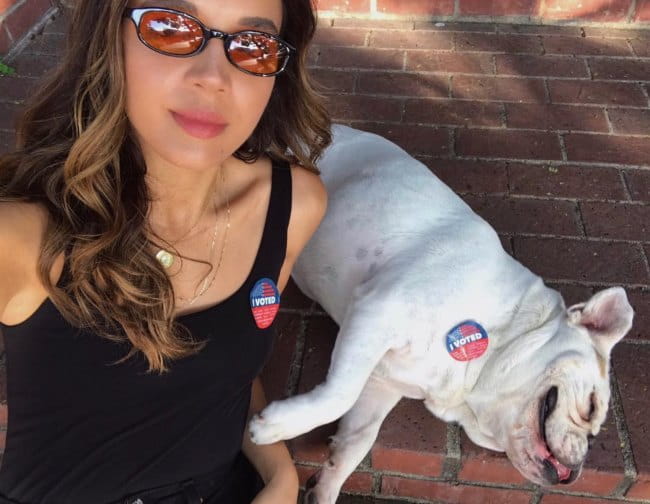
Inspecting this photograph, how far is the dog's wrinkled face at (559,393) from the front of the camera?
1926mm

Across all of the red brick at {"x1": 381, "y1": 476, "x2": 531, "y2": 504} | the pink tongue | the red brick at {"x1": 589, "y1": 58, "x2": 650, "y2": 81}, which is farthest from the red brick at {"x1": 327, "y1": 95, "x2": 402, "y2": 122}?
the pink tongue

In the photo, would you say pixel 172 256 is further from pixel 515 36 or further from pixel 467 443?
pixel 515 36

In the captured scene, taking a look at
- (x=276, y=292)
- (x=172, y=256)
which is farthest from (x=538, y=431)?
(x=172, y=256)

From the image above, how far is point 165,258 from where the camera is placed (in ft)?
5.60

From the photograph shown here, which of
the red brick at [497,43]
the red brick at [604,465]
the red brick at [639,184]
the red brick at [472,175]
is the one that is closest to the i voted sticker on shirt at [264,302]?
the red brick at [604,465]

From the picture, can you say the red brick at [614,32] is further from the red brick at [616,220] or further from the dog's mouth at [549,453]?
the dog's mouth at [549,453]

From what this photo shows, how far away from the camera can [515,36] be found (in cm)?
420

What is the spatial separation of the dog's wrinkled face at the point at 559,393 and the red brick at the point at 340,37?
2656 millimetres

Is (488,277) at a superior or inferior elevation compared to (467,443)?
superior

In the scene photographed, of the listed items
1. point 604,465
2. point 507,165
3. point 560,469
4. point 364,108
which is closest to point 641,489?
point 604,465

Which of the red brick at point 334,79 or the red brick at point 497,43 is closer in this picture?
the red brick at point 334,79

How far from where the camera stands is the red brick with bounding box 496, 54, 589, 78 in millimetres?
3857

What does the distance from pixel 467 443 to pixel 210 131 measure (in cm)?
140

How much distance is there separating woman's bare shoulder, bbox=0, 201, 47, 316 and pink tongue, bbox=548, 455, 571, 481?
1.54 m
